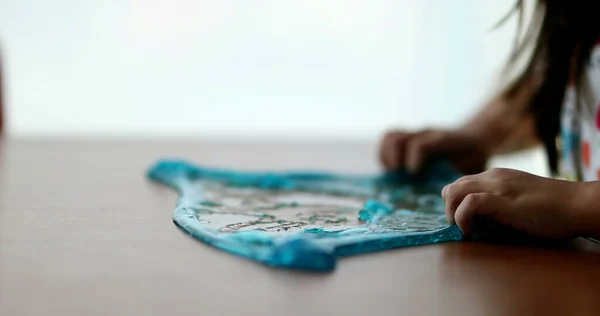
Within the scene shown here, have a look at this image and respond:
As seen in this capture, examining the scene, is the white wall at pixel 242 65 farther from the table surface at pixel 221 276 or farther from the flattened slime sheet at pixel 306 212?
the table surface at pixel 221 276

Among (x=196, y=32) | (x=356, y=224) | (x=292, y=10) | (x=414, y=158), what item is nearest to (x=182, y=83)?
(x=196, y=32)

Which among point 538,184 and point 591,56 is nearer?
point 538,184

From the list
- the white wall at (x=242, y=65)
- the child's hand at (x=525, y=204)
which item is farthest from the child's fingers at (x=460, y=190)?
the white wall at (x=242, y=65)

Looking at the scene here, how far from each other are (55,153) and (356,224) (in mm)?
904

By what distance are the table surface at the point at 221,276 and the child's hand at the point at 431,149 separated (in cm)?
47

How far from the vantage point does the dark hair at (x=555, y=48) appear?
0.89 m

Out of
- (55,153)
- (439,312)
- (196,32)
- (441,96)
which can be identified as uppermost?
(196,32)

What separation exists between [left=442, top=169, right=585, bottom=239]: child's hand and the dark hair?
37 cm

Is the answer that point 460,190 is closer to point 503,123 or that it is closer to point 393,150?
point 393,150

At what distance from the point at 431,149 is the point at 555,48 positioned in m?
0.22

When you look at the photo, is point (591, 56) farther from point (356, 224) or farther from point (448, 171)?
point (356, 224)

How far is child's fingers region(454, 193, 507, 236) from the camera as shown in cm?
52

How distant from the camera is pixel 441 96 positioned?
2.89m

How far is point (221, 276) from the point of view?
1.31 ft
